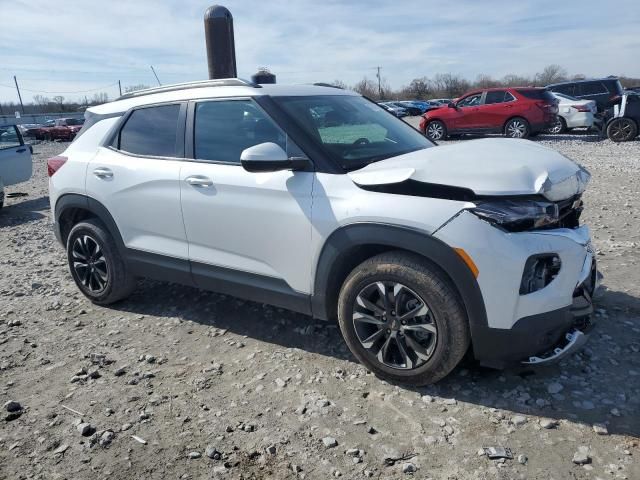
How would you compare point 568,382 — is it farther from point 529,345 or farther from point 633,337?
point 633,337

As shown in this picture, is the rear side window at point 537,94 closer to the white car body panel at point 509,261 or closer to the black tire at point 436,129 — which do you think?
the black tire at point 436,129

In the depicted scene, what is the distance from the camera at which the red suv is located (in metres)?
15.8

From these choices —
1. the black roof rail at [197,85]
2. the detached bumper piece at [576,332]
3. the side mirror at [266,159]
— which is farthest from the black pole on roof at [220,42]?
the detached bumper piece at [576,332]

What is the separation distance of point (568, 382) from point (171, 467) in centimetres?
228

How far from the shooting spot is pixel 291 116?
347cm

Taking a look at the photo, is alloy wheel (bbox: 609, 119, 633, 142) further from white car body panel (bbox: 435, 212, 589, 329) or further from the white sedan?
white car body panel (bbox: 435, 212, 589, 329)

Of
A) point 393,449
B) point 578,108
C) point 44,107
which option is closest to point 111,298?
point 393,449

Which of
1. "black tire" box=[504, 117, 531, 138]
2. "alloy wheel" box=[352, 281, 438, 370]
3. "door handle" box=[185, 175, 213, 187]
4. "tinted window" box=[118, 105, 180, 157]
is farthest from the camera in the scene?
"black tire" box=[504, 117, 531, 138]

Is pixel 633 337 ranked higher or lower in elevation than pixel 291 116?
lower

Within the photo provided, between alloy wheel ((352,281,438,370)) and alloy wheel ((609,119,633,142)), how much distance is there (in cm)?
1541

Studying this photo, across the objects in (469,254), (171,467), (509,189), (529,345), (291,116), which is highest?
(291,116)

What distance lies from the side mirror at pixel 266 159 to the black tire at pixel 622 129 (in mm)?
15482

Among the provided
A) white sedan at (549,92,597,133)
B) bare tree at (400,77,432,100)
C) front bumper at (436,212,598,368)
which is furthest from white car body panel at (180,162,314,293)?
bare tree at (400,77,432,100)

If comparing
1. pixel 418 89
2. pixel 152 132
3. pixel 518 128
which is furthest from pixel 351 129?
pixel 418 89
